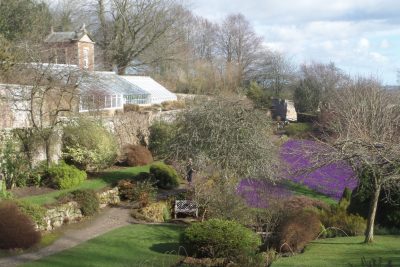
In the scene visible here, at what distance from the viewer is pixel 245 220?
18.1 m

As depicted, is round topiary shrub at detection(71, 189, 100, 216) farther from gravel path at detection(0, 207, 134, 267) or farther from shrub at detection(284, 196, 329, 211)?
shrub at detection(284, 196, 329, 211)

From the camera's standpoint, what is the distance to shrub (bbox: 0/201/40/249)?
14883mm

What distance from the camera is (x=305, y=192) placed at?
26.7 metres

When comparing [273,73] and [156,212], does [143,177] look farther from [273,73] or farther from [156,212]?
[273,73]

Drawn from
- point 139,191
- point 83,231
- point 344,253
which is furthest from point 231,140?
point 344,253

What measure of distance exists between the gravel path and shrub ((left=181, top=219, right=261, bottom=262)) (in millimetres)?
3968

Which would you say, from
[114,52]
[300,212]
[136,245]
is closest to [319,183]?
[300,212]

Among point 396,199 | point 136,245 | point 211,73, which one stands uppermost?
point 211,73

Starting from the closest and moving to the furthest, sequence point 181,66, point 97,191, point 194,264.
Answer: point 194,264
point 97,191
point 181,66

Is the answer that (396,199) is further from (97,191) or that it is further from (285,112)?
(285,112)

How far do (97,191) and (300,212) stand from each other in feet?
31.7

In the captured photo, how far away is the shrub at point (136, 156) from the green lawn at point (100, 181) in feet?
1.40

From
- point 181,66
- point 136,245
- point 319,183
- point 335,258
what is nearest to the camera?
point 335,258

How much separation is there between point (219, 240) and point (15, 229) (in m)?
5.92
